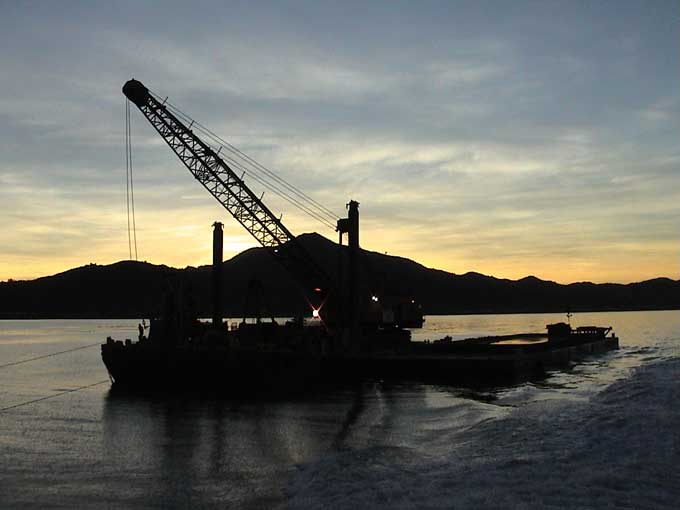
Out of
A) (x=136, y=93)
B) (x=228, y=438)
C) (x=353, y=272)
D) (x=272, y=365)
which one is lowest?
(x=228, y=438)

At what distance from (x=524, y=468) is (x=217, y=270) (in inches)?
1938

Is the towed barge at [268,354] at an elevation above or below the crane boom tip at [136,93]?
below

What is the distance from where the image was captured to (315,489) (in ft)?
52.3

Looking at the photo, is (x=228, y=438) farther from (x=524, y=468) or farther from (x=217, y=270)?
(x=217, y=270)

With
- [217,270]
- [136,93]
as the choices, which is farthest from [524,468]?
[136,93]

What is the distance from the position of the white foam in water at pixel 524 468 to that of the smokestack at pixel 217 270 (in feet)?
133

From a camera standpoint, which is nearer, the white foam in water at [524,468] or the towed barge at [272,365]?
the white foam in water at [524,468]

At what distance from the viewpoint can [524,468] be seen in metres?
16.2

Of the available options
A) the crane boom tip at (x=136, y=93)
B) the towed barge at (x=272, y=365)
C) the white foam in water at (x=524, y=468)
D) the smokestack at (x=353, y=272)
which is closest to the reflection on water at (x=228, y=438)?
the white foam in water at (x=524, y=468)

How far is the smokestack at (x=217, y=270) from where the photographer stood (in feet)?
201

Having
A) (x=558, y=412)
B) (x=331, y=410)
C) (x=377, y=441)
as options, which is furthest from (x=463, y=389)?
(x=377, y=441)

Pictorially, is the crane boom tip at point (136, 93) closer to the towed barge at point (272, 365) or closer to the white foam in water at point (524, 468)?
the towed barge at point (272, 365)

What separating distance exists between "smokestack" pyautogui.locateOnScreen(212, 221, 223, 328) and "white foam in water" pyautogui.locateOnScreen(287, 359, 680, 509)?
4063cm

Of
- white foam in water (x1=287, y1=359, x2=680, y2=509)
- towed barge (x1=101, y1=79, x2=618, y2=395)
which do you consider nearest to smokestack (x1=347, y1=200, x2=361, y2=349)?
towed barge (x1=101, y1=79, x2=618, y2=395)
